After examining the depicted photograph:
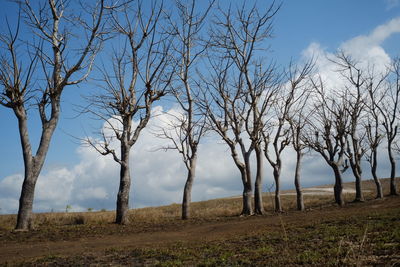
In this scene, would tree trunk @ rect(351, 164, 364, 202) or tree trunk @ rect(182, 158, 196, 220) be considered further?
tree trunk @ rect(351, 164, 364, 202)

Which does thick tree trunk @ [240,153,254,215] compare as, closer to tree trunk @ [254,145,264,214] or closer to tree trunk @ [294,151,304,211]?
tree trunk @ [254,145,264,214]

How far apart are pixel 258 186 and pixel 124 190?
8.43m

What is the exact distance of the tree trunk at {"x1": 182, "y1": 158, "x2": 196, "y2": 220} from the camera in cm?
1981

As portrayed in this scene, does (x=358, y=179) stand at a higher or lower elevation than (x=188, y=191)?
higher

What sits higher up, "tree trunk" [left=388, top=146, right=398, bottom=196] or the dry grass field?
"tree trunk" [left=388, top=146, right=398, bottom=196]

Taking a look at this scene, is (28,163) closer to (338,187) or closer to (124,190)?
(124,190)

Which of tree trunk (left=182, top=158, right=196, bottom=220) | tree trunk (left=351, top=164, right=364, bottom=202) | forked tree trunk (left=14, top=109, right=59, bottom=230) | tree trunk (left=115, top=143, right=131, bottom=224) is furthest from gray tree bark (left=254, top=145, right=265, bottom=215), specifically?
forked tree trunk (left=14, top=109, right=59, bottom=230)

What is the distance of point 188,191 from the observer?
20375 mm

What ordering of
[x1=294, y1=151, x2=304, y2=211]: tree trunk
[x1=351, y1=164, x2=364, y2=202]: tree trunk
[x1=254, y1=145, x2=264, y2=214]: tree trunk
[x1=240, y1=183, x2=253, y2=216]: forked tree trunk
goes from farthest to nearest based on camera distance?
[x1=351, y1=164, x2=364, y2=202]: tree trunk
[x1=294, y1=151, x2=304, y2=211]: tree trunk
[x1=254, y1=145, x2=264, y2=214]: tree trunk
[x1=240, y1=183, x2=253, y2=216]: forked tree trunk

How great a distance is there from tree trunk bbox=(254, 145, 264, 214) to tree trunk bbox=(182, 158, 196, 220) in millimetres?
3879

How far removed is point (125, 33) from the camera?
18438 millimetres

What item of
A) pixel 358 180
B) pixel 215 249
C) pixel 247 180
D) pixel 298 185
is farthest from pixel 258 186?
pixel 215 249

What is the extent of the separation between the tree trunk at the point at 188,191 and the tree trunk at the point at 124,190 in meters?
4.31

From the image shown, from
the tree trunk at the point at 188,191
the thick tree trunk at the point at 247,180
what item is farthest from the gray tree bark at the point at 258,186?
the tree trunk at the point at 188,191
